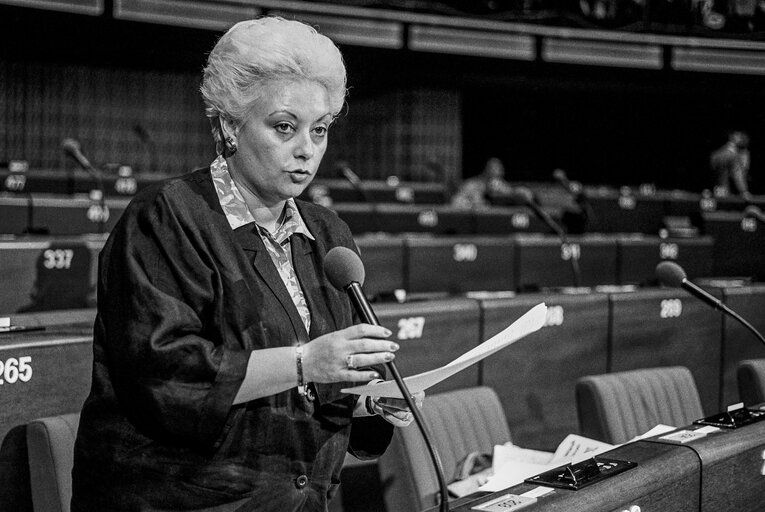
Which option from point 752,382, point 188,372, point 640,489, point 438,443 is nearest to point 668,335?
point 752,382

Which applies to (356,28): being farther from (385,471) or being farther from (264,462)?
(264,462)

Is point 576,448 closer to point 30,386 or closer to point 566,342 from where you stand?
point 30,386

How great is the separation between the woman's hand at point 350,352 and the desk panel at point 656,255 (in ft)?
17.8

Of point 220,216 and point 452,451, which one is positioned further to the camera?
point 452,451

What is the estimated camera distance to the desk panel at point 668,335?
12.1ft

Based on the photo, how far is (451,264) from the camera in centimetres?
569

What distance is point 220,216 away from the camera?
132 centimetres

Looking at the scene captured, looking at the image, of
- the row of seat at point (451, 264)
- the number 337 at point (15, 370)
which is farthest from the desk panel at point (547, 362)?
the number 337 at point (15, 370)

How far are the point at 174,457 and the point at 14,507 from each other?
2.34 ft

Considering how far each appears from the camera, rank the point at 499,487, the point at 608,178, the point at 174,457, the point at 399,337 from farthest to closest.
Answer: the point at 608,178, the point at 399,337, the point at 499,487, the point at 174,457

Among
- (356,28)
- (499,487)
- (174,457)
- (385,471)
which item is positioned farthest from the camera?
(356,28)

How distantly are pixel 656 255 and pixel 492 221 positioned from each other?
1528mm

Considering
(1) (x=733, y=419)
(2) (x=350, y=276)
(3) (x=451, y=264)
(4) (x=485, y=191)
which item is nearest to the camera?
(2) (x=350, y=276)

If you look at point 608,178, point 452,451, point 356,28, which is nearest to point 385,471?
point 452,451
